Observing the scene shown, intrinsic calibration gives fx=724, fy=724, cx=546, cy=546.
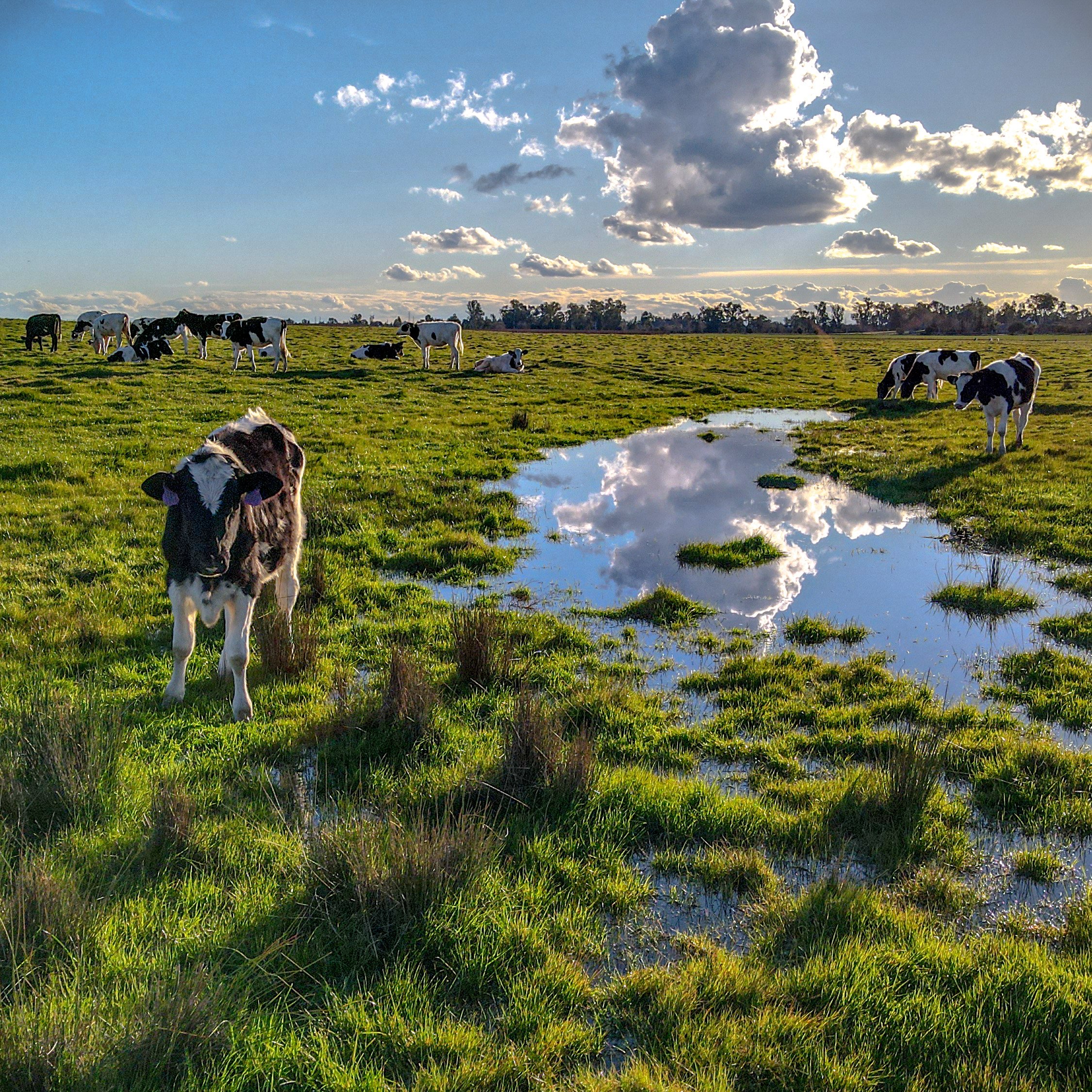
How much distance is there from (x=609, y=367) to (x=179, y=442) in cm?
2972

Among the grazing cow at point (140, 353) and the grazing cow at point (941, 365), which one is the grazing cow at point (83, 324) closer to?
the grazing cow at point (140, 353)

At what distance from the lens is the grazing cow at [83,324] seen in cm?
4281

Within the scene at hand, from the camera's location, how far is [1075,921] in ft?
12.4

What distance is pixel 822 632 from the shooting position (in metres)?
8.03

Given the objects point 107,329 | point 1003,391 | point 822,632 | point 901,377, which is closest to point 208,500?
point 822,632

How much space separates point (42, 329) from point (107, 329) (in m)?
3.00

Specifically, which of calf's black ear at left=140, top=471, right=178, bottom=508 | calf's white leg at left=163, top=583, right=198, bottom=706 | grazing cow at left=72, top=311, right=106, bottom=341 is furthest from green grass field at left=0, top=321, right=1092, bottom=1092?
grazing cow at left=72, top=311, right=106, bottom=341

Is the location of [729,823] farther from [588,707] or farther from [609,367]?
[609,367]

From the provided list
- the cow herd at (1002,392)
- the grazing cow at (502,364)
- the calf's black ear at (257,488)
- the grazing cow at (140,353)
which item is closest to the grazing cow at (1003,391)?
the cow herd at (1002,392)

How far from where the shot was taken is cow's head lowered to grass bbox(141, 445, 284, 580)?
593cm

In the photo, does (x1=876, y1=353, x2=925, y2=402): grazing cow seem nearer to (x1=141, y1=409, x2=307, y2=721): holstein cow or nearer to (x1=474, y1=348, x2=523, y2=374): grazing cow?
(x1=474, y1=348, x2=523, y2=374): grazing cow

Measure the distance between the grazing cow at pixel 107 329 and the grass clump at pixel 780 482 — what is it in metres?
36.1

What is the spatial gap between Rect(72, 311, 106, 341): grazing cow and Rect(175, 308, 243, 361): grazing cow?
17.5 feet

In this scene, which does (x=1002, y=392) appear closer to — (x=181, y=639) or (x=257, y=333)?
(x=181, y=639)
